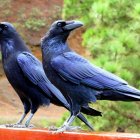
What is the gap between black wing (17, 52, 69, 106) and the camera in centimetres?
364

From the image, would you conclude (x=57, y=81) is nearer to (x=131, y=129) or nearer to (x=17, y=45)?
(x=17, y=45)

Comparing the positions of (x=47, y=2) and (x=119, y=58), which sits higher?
(x=119, y=58)

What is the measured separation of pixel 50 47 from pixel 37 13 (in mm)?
11630

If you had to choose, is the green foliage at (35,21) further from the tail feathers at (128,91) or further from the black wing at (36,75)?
the tail feathers at (128,91)

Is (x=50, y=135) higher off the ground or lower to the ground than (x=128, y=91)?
lower

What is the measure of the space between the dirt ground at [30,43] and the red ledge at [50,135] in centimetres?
805

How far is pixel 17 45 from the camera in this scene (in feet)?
12.2

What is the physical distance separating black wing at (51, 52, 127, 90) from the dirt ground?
810cm

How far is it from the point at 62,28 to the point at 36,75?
0.41 meters

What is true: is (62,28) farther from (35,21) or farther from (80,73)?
(35,21)

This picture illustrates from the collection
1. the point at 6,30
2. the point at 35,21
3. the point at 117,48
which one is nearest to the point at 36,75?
the point at 6,30

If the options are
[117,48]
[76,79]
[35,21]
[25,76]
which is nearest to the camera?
[76,79]

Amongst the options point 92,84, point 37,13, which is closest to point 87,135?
point 92,84

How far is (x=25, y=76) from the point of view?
12.0 feet
